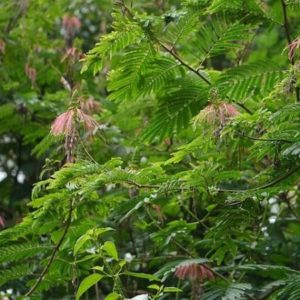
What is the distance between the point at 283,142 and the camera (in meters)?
2.23

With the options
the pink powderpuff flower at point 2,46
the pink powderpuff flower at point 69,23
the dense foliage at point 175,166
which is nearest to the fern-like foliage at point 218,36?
the dense foliage at point 175,166

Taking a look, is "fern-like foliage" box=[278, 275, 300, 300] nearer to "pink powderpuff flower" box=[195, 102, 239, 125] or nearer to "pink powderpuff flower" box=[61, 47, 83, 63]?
"pink powderpuff flower" box=[195, 102, 239, 125]

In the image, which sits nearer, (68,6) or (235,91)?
(235,91)

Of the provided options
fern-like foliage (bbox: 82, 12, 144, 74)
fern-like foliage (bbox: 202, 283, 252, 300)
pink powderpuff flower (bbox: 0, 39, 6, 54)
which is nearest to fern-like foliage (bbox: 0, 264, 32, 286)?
fern-like foliage (bbox: 202, 283, 252, 300)

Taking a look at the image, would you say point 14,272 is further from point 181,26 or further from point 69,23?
point 69,23

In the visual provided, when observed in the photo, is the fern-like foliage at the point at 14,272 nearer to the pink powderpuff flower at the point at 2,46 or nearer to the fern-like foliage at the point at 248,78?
the fern-like foliage at the point at 248,78

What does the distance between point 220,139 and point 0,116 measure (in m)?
1.91

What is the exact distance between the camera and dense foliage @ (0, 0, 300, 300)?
7.43 feet

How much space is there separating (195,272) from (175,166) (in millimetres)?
443

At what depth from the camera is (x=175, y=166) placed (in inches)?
116

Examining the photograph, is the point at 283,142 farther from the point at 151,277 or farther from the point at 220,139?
the point at 151,277

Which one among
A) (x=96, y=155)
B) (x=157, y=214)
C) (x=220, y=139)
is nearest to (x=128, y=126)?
(x=96, y=155)

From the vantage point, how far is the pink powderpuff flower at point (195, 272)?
2.78 m

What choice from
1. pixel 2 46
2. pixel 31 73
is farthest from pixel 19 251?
pixel 2 46
